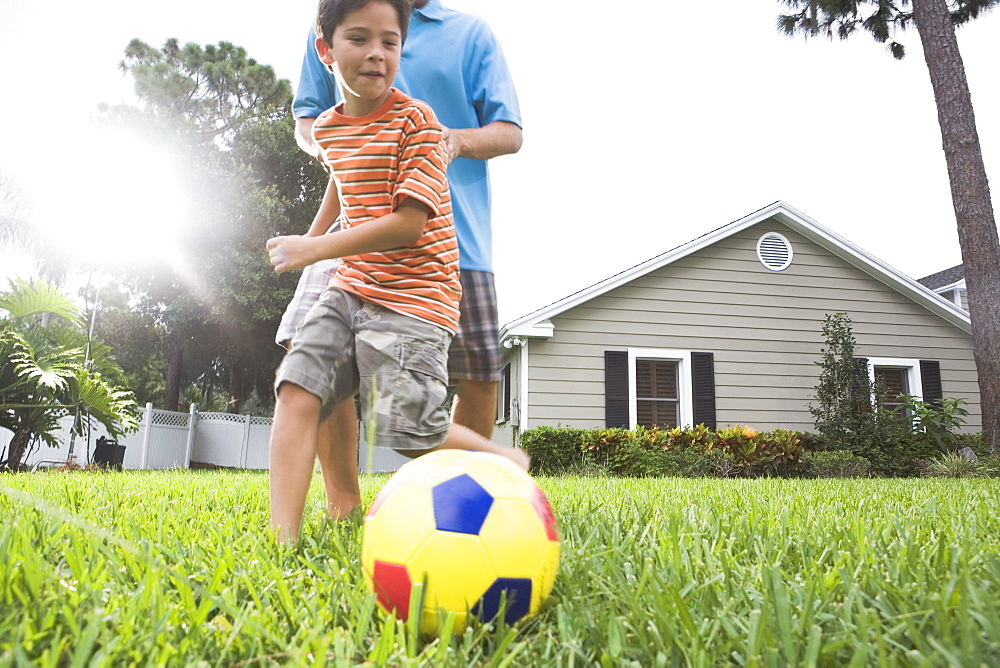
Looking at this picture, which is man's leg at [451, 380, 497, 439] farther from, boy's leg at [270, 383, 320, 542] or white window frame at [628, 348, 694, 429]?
white window frame at [628, 348, 694, 429]

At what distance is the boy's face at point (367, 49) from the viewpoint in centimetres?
207

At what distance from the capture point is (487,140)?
2.60 metres

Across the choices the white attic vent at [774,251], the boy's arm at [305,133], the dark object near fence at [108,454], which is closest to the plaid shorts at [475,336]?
the boy's arm at [305,133]

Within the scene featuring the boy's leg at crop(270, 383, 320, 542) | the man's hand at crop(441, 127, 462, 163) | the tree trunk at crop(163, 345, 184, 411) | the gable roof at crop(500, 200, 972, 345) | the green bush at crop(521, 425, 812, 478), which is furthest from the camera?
the tree trunk at crop(163, 345, 184, 411)

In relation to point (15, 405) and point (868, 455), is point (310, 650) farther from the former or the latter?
point (868, 455)

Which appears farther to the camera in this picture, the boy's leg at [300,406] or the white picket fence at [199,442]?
the white picket fence at [199,442]

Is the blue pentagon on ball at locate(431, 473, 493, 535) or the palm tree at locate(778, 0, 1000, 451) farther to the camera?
the palm tree at locate(778, 0, 1000, 451)

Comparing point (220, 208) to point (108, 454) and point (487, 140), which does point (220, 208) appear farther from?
point (487, 140)

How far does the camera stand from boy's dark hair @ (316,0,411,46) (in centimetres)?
207

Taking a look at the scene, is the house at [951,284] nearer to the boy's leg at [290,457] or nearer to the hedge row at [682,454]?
the hedge row at [682,454]

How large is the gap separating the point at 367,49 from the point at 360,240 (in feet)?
1.91

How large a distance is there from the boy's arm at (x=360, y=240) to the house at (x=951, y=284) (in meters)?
14.4

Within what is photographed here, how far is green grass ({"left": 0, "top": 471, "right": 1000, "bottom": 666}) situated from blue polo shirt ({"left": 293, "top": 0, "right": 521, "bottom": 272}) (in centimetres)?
123

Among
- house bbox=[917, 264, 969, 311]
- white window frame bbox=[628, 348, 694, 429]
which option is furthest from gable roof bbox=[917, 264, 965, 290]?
white window frame bbox=[628, 348, 694, 429]
